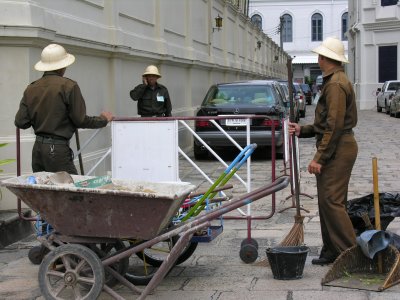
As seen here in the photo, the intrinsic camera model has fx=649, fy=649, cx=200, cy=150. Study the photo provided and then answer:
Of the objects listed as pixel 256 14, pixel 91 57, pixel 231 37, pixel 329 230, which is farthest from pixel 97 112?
pixel 256 14

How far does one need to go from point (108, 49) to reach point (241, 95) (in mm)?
4217

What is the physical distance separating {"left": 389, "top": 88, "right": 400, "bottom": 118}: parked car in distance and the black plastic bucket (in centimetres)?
2516

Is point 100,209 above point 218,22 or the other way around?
the other way around

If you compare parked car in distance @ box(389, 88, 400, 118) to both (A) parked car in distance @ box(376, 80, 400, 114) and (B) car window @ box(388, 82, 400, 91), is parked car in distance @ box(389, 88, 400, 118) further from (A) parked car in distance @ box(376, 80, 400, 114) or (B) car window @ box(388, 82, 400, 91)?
(B) car window @ box(388, 82, 400, 91)

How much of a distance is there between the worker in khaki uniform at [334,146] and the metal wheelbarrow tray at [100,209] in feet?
4.83

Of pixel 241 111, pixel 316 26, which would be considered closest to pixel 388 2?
pixel 241 111

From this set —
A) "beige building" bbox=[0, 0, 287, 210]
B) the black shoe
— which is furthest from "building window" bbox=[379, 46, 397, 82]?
the black shoe

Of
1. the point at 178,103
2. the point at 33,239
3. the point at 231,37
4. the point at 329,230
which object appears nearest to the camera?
the point at 329,230

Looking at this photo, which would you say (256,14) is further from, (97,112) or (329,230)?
(329,230)

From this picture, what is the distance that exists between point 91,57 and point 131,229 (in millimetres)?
6236

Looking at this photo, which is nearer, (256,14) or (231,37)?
(231,37)

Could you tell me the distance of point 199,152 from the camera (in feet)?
47.3

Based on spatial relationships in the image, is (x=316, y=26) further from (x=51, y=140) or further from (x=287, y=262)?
(x=287, y=262)

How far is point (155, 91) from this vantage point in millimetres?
11875
